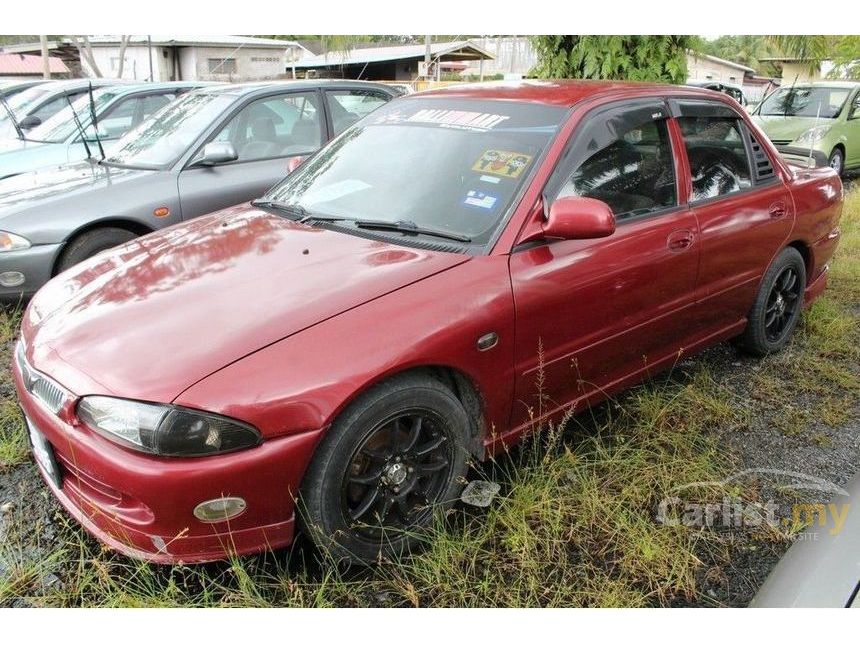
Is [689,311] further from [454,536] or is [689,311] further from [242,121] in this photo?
[242,121]

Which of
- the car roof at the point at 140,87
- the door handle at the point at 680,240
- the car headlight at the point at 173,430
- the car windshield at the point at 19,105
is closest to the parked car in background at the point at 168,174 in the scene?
the car roof at the point at 140,87

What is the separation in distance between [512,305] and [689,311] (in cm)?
126

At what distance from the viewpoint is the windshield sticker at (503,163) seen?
2818 mm

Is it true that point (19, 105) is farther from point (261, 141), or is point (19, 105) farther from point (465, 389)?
point (465, 389)

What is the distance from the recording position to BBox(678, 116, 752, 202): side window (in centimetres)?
344

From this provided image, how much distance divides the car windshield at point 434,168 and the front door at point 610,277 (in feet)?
0.60

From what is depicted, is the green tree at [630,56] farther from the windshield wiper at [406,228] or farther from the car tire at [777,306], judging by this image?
the windshield wiper at [406,228]

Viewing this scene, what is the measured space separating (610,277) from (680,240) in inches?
20.9

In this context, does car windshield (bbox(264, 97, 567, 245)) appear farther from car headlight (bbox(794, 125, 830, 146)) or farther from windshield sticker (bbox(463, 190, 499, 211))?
car headlight (bbox(794, 125, 830, 146))

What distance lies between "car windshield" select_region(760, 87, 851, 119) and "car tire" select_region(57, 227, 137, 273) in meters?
10.1

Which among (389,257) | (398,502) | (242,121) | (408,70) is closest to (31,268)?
(242,121)

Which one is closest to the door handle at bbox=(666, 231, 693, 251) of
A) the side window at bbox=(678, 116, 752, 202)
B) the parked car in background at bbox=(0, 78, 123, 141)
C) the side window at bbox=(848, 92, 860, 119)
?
the side window at bbox=(678, 116, 752, 202)

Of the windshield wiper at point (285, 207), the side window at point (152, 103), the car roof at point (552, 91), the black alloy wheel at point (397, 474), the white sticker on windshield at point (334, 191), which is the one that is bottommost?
the black alloy wheel at point (397, 474)

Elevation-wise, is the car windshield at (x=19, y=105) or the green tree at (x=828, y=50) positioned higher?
the green tree at (x=828, y=50)
